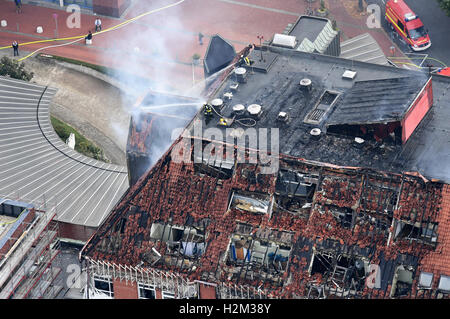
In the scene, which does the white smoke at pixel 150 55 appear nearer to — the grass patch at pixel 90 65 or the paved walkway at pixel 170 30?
the paved walkway at pixel 170 30

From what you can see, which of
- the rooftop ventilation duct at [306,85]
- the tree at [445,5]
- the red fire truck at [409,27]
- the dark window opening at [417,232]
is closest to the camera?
the dark window opening at [417,232]

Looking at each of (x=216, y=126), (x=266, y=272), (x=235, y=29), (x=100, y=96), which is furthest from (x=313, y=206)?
(x=235, y=29)

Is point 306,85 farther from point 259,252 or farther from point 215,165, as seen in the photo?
point 259,252

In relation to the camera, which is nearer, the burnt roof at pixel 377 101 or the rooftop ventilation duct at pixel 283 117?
the burnt roof at pixel 377 101

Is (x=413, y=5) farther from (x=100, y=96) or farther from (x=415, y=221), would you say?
(x=415, y=221)

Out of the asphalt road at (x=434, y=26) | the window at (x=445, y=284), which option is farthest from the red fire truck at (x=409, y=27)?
the window at (x=445, y=284)

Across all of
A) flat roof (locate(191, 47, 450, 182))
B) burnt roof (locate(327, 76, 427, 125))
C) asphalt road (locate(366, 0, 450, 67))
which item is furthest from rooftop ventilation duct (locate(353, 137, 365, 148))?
asphalt road (locate(366, 0, 450, 67))
